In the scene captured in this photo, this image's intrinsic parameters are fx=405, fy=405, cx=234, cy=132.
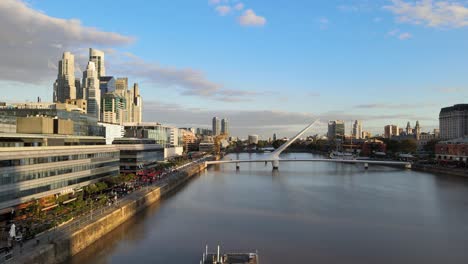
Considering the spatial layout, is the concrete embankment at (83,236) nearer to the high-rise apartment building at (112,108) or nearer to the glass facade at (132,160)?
the glass facade at (132,160)

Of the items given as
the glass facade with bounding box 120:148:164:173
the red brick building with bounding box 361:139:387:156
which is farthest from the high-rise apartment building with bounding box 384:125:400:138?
the glass facade with bounding box 120:148:164:173

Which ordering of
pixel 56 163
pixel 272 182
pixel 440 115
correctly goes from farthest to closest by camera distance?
pixel 440 115 → pixel 272 182 → pixel 56 163

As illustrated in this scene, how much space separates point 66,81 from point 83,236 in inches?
2594

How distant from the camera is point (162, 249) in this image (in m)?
9.47

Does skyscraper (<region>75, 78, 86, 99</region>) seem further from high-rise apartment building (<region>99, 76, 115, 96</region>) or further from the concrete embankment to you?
the concrete embankment

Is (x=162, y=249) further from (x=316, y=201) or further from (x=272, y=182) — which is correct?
(x=272, y=182)

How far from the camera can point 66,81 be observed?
69.0m

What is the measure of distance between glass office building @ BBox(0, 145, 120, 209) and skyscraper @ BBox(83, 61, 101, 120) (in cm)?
5120

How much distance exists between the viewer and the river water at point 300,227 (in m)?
9.05

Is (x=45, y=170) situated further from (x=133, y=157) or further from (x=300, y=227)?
(x=133, y=157)

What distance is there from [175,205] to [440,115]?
6464 cm

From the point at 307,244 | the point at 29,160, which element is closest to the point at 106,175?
the point at 29,160

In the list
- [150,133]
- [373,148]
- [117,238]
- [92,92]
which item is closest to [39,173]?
[117,238]

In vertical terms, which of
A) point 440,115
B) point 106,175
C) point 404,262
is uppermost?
point 440,115
